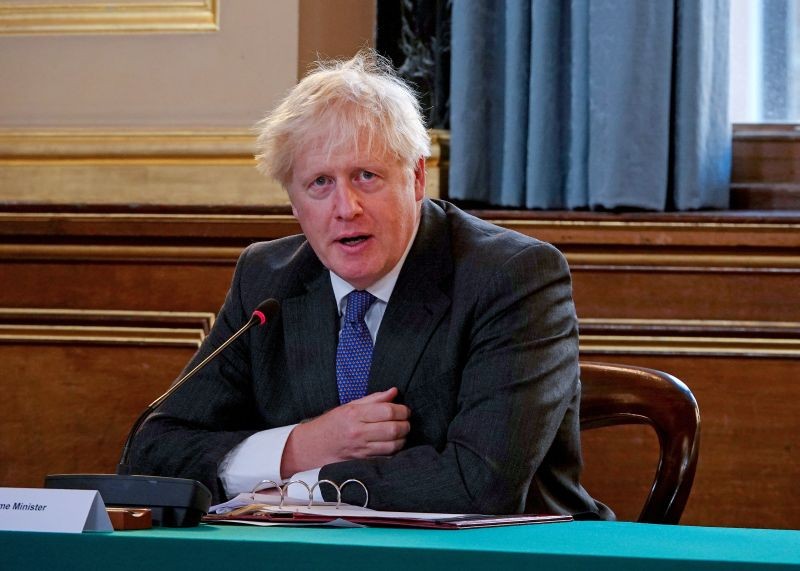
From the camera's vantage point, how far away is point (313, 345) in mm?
2273

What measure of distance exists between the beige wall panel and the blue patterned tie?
2.91 ft

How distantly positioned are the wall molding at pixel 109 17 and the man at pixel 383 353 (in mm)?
851

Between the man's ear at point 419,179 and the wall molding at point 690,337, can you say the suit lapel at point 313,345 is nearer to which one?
the man's ear at point 419,179

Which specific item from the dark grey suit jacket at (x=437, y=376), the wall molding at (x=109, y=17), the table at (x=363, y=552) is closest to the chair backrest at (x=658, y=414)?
the dark grey suit jacket at (x=437, y=376)

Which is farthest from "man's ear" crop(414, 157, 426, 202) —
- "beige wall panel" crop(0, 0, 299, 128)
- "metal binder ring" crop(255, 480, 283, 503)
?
"beige wall panel" crop(0, 0, 299, 128)

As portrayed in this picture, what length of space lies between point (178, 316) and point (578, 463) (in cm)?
122

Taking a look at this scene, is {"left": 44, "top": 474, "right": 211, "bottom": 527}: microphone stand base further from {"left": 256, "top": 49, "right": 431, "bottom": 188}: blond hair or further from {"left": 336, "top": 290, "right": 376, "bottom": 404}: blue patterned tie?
{"left": 256, "top": 49, "right": 431, "bottom": 188}: blond hair

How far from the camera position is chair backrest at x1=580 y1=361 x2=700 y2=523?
81.4 inches

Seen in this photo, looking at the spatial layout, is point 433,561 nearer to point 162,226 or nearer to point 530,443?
point 530,443

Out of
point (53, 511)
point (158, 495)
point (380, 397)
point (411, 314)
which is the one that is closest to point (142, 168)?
point (411, 314)

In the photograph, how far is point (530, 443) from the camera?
6.51 ft

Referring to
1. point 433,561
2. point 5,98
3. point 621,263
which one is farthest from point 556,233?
point 433,561

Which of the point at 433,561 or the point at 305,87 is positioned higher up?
the point at 305,87

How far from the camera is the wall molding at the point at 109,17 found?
9.97 feet
